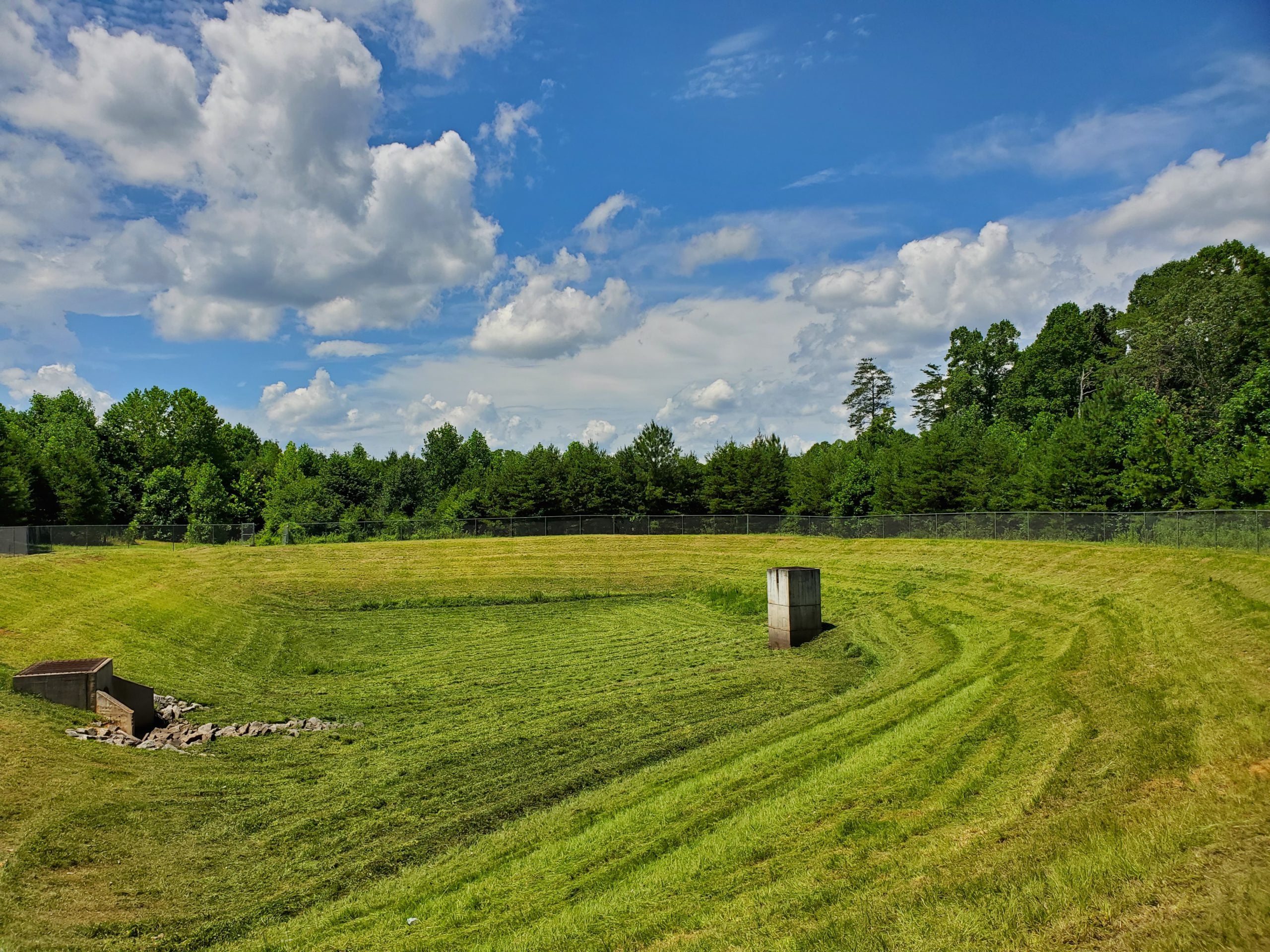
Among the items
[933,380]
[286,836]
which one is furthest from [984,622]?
[933,380]

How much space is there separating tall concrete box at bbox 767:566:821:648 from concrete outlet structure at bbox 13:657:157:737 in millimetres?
17103

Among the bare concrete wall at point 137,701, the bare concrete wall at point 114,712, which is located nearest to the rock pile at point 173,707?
the bare concrete wall at point 137,701

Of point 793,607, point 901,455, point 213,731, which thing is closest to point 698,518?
point 901,455

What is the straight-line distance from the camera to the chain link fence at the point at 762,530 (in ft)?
76.5

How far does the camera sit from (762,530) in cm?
5000

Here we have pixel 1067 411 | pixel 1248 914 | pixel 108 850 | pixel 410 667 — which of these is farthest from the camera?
pixel 1067 411

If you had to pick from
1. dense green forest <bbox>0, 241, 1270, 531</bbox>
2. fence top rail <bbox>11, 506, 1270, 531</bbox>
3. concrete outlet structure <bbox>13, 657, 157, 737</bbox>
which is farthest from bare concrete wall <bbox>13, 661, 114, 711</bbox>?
dense green forest <bbox>0, 241, 1270, 531</bbox>

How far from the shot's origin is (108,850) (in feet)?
30.8

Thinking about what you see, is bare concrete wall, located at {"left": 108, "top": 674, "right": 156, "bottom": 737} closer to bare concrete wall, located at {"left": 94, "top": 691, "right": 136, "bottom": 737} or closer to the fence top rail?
bare concrete wall, located at {"left": 94, "top": 691, "right": 136, "bottom": 737}

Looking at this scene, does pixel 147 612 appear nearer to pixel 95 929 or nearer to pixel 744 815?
pixel 95 929

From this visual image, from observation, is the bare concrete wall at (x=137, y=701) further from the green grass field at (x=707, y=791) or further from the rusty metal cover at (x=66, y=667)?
the green grass field at (x=707, y=791)

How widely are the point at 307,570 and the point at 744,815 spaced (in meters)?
37.0

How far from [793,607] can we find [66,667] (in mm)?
18702

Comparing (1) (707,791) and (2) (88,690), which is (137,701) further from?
(1) (707,791)
